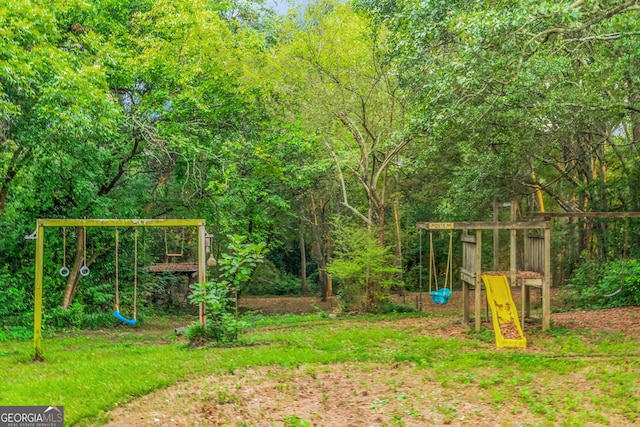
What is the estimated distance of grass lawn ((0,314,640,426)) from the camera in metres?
4.90

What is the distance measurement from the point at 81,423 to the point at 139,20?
378 inches

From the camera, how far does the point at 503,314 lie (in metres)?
8.62

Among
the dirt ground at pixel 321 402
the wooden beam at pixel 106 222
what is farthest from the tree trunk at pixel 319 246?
the dirt ground at pixel 321 402

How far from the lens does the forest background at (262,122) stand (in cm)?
832

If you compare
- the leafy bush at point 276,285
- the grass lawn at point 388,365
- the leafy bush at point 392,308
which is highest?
the grass lawn at point 388,365

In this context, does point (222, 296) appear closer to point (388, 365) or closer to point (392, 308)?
point (388, 365)

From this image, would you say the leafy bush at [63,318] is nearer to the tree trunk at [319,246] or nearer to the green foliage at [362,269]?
the green foliage at [362,269]

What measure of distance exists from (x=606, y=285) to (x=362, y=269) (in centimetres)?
544

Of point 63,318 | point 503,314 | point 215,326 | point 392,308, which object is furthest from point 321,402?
point 63,318

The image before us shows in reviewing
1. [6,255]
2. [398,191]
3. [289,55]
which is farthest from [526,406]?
A: [398,191]

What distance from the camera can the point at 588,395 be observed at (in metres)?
5.23

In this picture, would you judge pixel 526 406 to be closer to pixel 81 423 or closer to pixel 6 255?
pixel 81 423

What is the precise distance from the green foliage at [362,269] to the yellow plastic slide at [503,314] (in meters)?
Answer: 3.14
